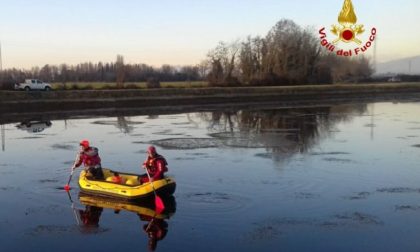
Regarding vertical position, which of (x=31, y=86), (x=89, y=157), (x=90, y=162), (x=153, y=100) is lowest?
(x=90, y=162)

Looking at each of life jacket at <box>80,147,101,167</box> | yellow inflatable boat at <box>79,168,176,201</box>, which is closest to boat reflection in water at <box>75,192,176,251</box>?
yellow inflatable boat at <box>79,168,176,201</box>

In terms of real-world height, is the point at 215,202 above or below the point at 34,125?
below

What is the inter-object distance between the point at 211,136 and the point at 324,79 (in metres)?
56.0

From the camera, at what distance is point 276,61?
73.4 m

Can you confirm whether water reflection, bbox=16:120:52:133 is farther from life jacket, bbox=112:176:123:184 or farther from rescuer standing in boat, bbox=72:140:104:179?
→ life jacket, bbox=112:176:123:184

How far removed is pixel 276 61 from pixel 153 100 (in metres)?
27.7

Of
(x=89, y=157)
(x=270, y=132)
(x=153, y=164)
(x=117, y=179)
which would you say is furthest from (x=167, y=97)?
(x=153, y=164)

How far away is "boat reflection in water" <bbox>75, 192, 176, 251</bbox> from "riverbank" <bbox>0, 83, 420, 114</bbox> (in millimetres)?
31189

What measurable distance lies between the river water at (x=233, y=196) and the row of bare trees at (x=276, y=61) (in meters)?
46.5

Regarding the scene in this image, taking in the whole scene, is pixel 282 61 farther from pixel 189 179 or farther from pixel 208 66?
pixel 189 179

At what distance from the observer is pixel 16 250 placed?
9859mm

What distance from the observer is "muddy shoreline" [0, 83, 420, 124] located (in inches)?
1668

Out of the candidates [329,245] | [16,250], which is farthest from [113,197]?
[329,245]

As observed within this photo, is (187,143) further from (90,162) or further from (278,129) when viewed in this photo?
(90,162)
